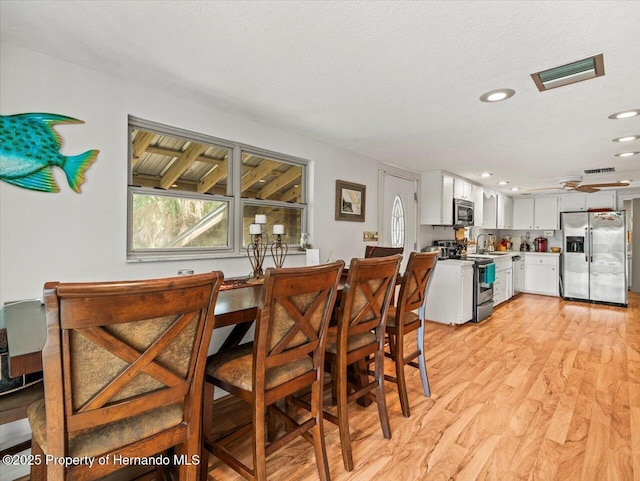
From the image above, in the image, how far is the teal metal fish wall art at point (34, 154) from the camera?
1.67 metres

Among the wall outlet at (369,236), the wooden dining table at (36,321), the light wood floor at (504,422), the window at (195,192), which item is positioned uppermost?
the window at (195,192)

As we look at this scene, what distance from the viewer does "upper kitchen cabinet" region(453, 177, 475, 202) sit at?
5.06 metres

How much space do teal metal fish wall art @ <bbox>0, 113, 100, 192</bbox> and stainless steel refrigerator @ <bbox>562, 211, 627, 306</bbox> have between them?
7.49m

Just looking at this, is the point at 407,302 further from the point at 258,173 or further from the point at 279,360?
the point at 258,173

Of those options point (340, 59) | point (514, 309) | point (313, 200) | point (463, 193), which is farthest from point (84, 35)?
point (514, 309)

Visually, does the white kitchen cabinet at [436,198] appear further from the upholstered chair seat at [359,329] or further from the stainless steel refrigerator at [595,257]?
the upholstered chair seat at [359,329]

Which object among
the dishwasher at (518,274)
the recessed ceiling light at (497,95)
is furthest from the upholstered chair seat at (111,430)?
the dishwasher at (518,274)

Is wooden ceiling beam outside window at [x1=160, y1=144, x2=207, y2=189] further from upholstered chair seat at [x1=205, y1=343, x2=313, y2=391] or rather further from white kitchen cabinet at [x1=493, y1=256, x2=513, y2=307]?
white kitchen cabinet at [x1=493, y1=256, x2=513, y2=307]

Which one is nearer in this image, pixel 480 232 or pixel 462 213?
pixel 462 213

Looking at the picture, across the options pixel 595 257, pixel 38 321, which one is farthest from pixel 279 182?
pixel 595 257

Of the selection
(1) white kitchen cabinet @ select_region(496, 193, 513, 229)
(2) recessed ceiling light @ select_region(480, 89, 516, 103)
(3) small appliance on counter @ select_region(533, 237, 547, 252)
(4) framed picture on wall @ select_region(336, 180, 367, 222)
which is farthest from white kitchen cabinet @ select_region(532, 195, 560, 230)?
(2) recessed ceiling light @ select_region(480, 89, 516, 103)

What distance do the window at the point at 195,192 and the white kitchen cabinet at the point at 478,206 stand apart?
12.9 feet

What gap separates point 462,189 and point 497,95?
327cm

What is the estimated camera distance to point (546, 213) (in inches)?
269
